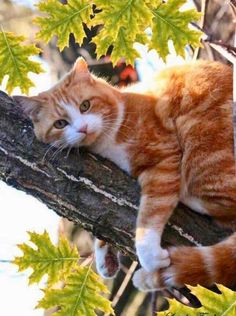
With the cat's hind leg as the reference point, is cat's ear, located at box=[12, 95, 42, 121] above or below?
above

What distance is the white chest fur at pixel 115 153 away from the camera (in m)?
2.65

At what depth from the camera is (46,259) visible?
239cm

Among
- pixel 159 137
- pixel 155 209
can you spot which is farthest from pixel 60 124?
pixel 155 209

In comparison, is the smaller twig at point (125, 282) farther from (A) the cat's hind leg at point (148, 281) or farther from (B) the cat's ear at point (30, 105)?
(A) the cat's hind leg at point (148, 281)

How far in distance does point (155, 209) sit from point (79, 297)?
0.42 m

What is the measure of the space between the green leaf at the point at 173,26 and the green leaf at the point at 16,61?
395mm

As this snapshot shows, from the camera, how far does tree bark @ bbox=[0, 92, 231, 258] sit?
2.40m

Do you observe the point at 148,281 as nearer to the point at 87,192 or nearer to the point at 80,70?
the point at 87,192

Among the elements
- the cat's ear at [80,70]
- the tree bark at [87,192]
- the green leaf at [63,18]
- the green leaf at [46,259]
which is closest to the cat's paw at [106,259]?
the tree bark at [87,192]

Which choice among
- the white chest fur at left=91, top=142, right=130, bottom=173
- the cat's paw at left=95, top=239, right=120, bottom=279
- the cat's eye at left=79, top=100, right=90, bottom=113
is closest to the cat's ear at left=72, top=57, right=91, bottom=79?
the cat's eye at left=79, top=100, right=90, bottom=113

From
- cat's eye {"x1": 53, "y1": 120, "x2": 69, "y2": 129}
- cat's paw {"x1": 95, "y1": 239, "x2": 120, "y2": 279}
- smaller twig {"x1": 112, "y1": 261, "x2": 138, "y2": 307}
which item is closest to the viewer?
cat's paw {"x1": 95, "y1": 239, "x2": 120, "y2": 279}

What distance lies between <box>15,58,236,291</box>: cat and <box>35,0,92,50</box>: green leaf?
2.02 ft

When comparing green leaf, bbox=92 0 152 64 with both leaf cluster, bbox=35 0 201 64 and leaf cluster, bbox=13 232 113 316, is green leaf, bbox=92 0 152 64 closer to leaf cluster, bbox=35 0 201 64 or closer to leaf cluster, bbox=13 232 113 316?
leaf cluster, bbox=35 0 201 64

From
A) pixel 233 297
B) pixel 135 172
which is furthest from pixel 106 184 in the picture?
pixel 233 297
